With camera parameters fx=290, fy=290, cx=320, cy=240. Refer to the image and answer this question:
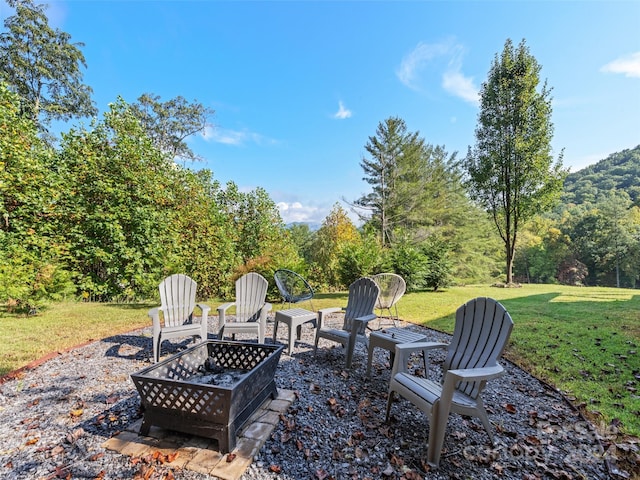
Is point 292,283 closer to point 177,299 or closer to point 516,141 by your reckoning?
point 177,299

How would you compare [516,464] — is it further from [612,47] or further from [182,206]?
[612,47]

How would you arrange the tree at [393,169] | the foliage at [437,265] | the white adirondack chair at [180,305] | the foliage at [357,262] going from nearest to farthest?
the white adirondack chair at [180,305] < the foliage at [357,262] < the foliage at [437,265] < the tree at [393,169]

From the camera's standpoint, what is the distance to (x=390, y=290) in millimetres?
5547

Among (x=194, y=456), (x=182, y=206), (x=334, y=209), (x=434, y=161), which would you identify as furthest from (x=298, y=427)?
(x=434, y=161)

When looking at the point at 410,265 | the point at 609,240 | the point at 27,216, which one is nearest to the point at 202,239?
the point at 27,216

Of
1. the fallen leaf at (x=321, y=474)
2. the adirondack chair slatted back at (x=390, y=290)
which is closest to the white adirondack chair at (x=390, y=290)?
the adirondack chair slatted back at (x=390, y=290)

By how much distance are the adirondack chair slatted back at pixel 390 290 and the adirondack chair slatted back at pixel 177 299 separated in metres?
3.30

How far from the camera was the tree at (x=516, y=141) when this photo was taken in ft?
36.6

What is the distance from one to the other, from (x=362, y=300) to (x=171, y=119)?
17.3 metres

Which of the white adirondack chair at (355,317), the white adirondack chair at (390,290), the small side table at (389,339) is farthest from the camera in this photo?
the white adirondack chair at (390,290)

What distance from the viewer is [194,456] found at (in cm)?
175

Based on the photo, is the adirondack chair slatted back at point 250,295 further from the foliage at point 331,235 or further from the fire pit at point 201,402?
the foliage at point 331,235

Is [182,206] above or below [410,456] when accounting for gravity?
above

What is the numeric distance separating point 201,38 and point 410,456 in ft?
28.9
